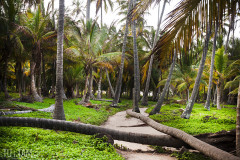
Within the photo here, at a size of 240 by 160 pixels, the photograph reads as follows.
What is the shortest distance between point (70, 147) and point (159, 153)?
105 inches

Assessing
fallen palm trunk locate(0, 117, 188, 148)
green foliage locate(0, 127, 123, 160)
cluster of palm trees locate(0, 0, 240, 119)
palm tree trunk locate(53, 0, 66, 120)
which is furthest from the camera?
palm tree trunk locate(53, 0, 66, 120)

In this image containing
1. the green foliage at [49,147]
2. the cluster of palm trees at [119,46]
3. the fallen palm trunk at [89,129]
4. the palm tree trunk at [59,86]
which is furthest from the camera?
the palm tree trunk at [59,86]

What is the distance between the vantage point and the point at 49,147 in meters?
3.78

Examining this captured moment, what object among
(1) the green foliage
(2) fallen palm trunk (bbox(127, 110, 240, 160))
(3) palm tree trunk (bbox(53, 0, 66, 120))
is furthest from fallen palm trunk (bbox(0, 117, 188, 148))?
(3) palm tree trunk (bbox(53, 0, 66, 120))

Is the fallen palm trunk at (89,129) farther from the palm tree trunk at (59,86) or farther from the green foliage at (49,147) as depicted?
the palm tree trunk at (59,86)

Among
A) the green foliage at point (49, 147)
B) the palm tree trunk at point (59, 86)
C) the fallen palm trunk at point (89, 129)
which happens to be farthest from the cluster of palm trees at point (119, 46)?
the green foliage at point (49, 147)

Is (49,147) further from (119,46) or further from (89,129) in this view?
(119,46)

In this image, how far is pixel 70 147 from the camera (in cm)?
398

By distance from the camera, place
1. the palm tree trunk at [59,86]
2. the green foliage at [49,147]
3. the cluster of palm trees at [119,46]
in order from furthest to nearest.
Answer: the palm tree trunk at [59,86] → the green foliage at [49,147] → the cluster of palm trees at [119,46]

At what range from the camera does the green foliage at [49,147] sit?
3274mm

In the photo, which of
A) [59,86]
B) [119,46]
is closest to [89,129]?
[59,86]

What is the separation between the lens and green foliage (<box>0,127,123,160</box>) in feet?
10.7

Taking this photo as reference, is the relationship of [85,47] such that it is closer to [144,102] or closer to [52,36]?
[52,36]

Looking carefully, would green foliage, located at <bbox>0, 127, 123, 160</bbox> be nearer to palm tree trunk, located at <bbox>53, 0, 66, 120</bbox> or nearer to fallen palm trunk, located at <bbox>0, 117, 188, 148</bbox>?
fallen palm trunk, located at <bbox>0, 117, 188, 148</bbox>
